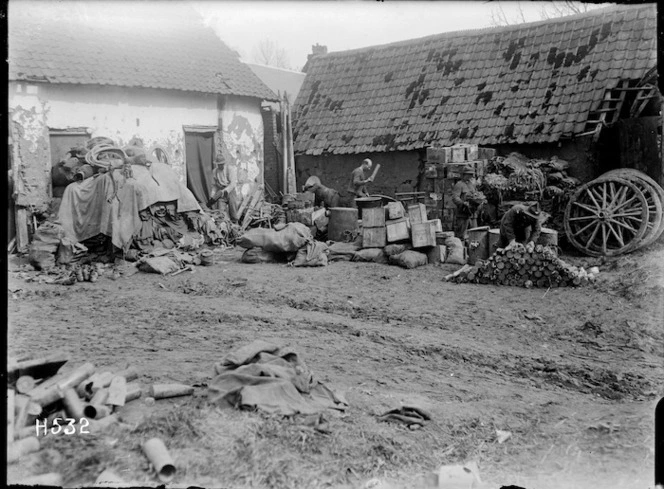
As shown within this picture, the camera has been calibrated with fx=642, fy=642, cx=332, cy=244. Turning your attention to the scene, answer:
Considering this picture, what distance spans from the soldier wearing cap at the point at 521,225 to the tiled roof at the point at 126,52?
384 inches

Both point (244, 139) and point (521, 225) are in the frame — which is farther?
point (244, 139)

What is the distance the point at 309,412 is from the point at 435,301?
5035 millimetres

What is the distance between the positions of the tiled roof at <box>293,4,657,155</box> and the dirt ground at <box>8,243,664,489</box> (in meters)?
5.20

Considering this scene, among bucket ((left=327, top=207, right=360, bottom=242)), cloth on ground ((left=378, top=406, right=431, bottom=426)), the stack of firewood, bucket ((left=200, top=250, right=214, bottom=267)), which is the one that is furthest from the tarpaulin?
cloth on ground ((left=378, top=406, right=431, bottom=426))

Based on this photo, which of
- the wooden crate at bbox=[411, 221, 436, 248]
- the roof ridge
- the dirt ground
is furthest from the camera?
the roof ridge

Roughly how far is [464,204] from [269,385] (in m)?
9.31

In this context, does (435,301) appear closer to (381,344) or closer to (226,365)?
(381,344)

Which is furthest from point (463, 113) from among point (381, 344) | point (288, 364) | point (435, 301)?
point (288, 364)

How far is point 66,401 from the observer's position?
490 centimetres

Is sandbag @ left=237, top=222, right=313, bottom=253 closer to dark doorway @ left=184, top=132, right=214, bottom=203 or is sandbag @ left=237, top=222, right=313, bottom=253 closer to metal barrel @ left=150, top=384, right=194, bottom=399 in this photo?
dark doorway @ left=184, top=132, right=214, bottom=203

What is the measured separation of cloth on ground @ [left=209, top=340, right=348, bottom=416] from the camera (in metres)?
5.26

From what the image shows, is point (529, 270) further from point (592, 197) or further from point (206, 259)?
point (206, 259)

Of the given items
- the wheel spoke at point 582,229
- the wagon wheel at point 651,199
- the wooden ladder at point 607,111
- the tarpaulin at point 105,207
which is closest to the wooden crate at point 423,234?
the wheel spoke at point 582,229

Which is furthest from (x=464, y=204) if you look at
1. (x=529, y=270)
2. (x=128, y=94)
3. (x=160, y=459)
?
(x=160, y=459)
